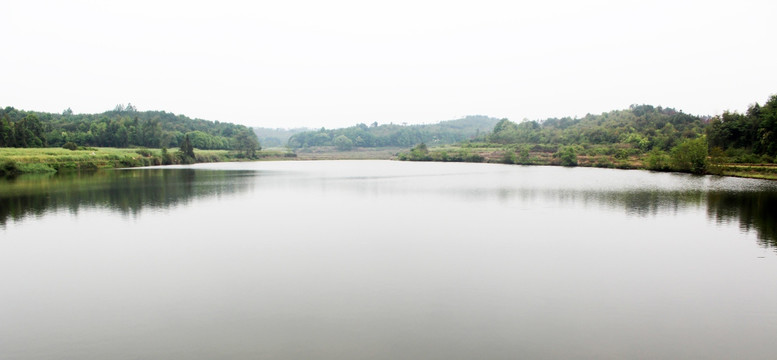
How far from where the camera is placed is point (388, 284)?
425 inches

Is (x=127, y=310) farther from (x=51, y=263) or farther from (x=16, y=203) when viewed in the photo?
(x=16, y=203)

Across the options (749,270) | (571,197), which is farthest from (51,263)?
(571,197)

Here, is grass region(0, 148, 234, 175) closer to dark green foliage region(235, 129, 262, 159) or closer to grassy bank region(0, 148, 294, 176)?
grassy bank region(0, 148, 294, 176)

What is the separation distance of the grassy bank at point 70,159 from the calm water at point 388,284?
129 feet

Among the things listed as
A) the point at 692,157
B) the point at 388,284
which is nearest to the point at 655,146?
the point at 692,157

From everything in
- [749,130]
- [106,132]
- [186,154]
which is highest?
[106,132]

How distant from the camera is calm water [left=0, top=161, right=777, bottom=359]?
24.8 feet

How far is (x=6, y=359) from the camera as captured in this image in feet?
23.1

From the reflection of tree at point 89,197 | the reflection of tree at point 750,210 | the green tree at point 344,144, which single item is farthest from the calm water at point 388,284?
the green tree at point 344,144

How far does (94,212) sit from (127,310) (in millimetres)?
15788

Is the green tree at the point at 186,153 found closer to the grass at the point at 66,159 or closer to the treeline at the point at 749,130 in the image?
the grass at the point at 66,159

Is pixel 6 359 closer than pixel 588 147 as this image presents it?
Yes

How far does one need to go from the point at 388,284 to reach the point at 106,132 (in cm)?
10355

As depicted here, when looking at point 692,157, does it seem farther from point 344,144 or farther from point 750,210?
point 344,144
